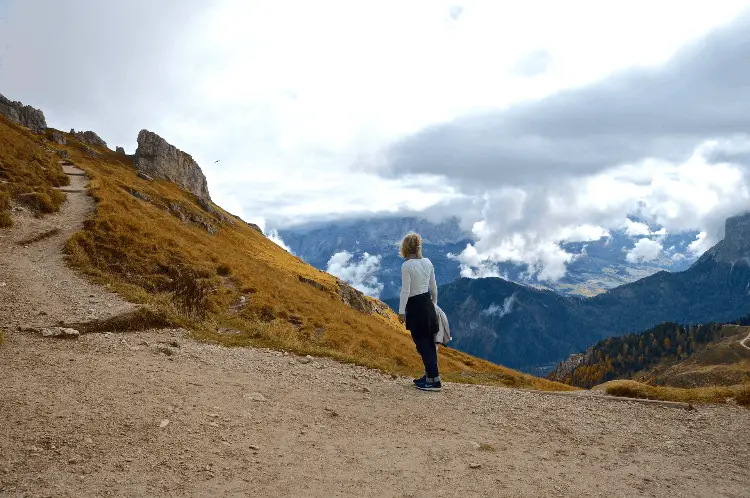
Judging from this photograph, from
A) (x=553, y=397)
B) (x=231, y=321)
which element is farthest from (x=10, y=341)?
(x=553, y=397)

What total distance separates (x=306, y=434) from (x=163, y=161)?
136642 millimetres

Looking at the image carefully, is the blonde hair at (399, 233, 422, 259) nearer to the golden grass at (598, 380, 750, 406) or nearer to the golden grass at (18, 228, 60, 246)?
the golden grass at (598, 380, 750, 406)

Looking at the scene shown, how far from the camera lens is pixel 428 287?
12664mm

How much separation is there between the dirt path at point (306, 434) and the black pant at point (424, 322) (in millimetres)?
1189

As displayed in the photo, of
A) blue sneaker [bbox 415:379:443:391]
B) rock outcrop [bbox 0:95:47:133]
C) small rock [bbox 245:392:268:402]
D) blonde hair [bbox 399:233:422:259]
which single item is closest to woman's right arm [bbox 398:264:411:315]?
blonde hair [bbox 399:233:422:259]

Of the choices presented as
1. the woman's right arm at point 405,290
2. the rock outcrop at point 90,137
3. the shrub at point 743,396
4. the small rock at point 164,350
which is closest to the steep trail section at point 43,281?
the small rock at point 164,350

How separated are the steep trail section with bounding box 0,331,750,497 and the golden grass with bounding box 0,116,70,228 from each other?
21.9 metres

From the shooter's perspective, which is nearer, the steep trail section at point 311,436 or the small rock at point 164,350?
the steep trail section at point 311,436

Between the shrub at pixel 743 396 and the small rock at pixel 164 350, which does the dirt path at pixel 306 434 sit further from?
the shrub at pixel 743 396

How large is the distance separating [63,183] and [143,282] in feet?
85.7

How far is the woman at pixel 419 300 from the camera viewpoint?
12508 millimetres

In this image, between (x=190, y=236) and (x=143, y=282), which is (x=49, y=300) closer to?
(x=143, y=282)

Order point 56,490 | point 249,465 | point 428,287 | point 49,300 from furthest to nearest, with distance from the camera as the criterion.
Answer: point 49,300, point 428,287, point 249,465, point 56,490

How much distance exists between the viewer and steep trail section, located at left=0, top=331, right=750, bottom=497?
23.5 feet
